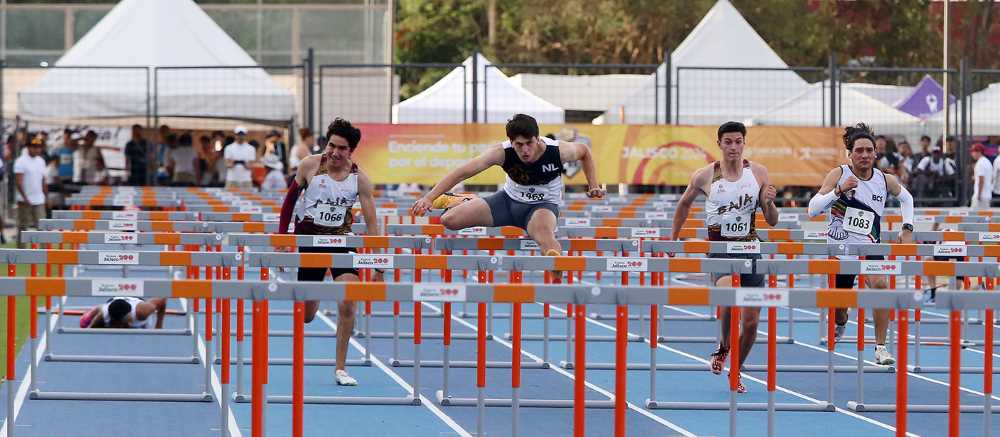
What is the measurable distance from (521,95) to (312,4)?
1849 cm

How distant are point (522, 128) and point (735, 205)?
1.65 m

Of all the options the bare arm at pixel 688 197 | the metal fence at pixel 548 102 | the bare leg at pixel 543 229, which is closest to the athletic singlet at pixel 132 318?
the bare leg at pixel 543 229

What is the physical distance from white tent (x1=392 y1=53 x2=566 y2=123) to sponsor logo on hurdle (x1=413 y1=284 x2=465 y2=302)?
21610 mm

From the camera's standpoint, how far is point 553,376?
12.9 m

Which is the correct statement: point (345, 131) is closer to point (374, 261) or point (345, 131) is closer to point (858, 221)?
point (374, 261)

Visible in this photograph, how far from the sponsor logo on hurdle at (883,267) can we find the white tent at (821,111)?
19092 mm

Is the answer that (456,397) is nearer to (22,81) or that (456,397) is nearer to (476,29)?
(22,81)

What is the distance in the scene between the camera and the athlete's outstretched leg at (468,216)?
38.1 ft

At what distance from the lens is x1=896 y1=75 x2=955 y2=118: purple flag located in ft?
94.3

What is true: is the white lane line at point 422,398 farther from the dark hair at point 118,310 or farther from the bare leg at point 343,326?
the dark hair at point 118,310

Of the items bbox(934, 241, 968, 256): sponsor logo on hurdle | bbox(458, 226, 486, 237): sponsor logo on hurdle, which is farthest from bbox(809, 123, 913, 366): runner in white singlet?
bbox(458, 226, 486, 237): sponsor logo on hurdle

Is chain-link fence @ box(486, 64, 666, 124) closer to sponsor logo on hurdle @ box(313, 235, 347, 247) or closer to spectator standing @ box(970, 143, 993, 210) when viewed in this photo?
spectator standing @ box(970, 143, 993, 210)

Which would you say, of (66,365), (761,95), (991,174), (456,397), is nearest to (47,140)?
(761,95)

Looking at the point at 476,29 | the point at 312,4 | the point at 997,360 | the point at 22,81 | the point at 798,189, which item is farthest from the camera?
the point at 476,29
